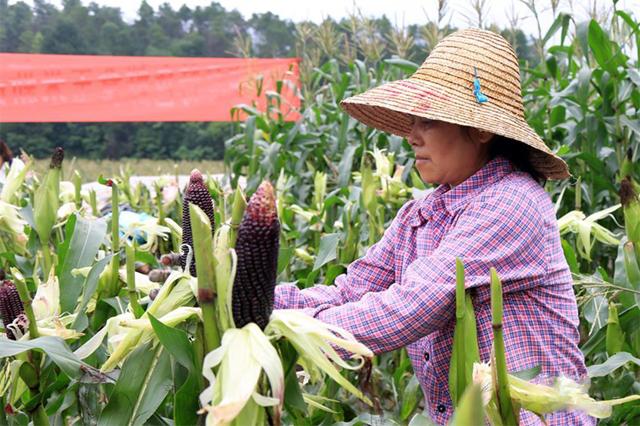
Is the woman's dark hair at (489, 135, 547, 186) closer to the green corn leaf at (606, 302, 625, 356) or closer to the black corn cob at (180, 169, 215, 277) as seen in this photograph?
the green corn leaf at (606, 302, 625, 356)

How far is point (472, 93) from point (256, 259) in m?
0.83

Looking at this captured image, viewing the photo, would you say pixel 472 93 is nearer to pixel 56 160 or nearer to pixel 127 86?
pixel 56 160

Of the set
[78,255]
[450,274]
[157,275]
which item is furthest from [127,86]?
[450,274]

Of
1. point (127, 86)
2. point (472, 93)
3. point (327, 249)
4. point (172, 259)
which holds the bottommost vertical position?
point (127, 86)

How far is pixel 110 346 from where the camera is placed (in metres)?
1.09

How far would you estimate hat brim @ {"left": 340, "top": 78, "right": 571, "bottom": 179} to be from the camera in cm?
148

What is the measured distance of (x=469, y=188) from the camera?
5.06ft

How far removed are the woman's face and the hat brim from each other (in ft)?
0.15

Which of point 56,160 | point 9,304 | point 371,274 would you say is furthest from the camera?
point 56,160

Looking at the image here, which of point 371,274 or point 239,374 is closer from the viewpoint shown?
point 239,374

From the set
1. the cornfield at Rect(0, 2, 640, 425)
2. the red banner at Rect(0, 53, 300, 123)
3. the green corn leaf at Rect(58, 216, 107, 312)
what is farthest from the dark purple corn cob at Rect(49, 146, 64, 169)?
the red banner at Rect(0, 53, 300, 123)

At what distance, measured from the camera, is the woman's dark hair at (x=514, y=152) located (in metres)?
1.62

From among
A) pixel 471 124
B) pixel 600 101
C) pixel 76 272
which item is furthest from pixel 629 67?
pixel 76 272

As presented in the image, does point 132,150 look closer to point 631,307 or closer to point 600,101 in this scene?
point 600,101
